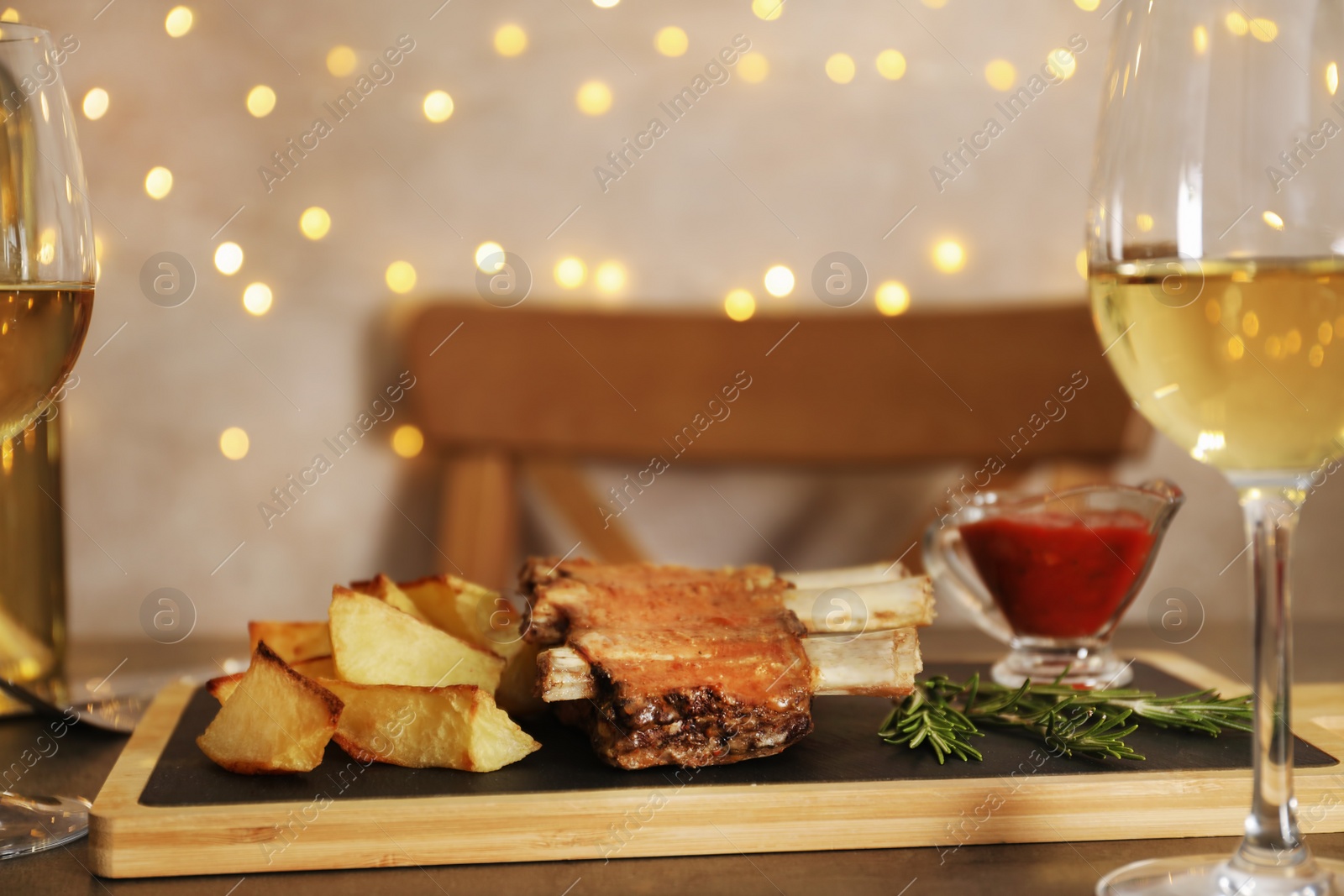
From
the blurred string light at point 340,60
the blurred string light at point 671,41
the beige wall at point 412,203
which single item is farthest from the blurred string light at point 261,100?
the blurred string light at point 671,41

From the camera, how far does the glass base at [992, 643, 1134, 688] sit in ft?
3.43

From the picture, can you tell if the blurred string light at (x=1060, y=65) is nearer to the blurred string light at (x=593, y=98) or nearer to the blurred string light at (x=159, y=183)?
the blurred string light at (x=593, y=98)

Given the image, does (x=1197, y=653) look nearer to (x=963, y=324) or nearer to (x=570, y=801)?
(x=570, y=801)

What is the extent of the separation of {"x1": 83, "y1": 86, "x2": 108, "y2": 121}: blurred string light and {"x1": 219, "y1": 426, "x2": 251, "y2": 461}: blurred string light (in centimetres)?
67

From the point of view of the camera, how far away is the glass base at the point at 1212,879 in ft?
1.89

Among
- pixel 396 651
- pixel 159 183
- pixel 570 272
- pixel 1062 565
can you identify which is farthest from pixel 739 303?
pixel 396 651

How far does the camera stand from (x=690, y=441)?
236cm

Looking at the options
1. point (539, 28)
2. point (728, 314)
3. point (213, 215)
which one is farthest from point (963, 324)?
point (213, 215)

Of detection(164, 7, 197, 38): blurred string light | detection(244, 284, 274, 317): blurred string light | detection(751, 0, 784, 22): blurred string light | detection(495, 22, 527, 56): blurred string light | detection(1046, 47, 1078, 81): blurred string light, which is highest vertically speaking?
detection(751, 0, 784, 22): blurred string light

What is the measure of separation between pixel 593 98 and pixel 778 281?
0.53 m

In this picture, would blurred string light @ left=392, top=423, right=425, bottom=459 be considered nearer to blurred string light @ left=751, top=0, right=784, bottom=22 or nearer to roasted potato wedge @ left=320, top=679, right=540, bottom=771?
blurred string light @ left=751, top=0, right=784, bottom=22

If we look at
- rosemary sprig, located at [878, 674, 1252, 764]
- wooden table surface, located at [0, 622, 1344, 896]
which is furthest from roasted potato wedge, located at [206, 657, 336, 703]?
rosemary sprig, located at [878, 674, 1252, 764]

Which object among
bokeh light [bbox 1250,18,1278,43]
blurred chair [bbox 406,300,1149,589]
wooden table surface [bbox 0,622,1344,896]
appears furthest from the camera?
blurred chair [bbox 406,300,1149,589]

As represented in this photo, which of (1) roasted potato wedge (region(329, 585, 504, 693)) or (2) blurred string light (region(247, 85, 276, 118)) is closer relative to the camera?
(1) roasted potato wedge (region(329, 585, 504, 693))
